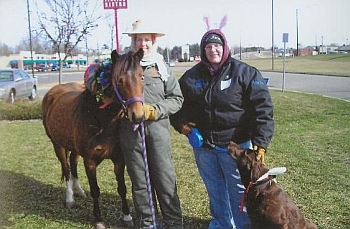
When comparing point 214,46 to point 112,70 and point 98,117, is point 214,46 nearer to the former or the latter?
point 112,70

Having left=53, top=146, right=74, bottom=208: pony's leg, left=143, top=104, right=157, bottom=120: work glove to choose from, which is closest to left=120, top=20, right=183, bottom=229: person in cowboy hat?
left=143, top=104, right=157, bottom=120: work glove

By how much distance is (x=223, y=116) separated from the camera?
2514 mm

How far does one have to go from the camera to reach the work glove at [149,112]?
2.42 meters

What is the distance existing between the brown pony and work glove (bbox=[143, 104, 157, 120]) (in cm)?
7

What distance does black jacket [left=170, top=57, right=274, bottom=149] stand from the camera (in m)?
2.45

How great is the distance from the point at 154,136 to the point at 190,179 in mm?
1659

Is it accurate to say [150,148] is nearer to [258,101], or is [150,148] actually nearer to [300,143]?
[258,101]

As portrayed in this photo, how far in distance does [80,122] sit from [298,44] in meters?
1.76

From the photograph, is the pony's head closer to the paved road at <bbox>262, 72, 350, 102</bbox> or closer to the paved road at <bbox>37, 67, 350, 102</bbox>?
the paved road at <bbox>37, 67, 350, 102</bbox>

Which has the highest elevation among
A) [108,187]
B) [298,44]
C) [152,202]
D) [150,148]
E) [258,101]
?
[298,44]

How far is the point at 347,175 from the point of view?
13.0 feet

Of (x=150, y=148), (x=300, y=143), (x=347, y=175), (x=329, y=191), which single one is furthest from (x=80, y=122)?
(x=300, y=143)

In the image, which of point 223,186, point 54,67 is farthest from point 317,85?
point 223,186

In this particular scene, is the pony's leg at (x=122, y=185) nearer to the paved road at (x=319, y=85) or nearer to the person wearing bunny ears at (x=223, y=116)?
the person wearing bunny ears at (x=223, y=116)
